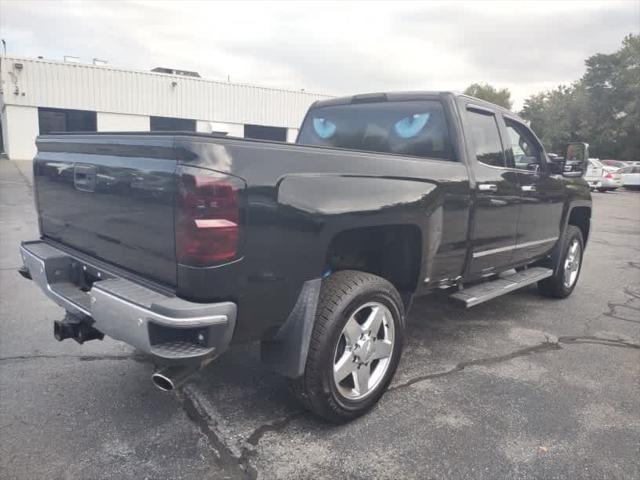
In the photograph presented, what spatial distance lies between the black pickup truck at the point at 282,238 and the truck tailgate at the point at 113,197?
0.01 meters

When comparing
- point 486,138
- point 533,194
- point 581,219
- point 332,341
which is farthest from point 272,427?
point 581,219

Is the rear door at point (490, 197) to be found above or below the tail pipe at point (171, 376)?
above

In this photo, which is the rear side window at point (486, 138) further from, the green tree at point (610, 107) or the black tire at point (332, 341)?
Answer: the green tree at point (610, 107)

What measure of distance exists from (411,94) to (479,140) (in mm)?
663

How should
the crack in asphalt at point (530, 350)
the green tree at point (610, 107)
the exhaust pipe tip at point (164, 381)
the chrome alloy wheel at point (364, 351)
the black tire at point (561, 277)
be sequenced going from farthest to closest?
the green tree at point (610, 107) < the black tire at point (561, 277) < the crack in asphalt at point (530, 350) < the chrome alloy wheel at point (364, 351) < the exhaust pipe tip at point (164, 381)

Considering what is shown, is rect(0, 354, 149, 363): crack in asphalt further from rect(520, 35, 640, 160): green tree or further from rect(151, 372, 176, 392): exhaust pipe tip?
rect(520, 35, 640, 160): green tree

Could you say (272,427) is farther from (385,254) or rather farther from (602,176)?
(602,176)

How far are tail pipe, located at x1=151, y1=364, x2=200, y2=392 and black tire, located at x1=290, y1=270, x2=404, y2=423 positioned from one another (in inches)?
24.7

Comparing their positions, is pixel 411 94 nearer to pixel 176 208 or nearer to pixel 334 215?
pixel 334 215

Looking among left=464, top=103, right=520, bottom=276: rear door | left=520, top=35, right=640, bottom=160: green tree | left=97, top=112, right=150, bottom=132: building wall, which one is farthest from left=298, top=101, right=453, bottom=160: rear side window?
left=520, top=35, right=640, bottom=160: green tree

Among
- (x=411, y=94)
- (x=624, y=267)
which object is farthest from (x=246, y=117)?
(x=411, y=94)

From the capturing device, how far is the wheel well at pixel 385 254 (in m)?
3.12

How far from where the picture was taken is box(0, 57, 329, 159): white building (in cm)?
2741

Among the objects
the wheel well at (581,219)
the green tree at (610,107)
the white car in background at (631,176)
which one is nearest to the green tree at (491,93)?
the green tree at (610,107)
